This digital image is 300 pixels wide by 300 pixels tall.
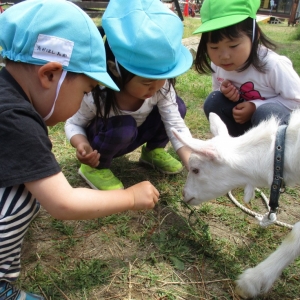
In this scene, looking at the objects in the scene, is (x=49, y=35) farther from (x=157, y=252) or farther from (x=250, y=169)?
(x=157, y=252)

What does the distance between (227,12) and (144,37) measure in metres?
0.92

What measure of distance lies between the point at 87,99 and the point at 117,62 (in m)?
0.58

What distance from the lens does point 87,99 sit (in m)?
2.59

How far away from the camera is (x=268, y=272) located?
1.85m

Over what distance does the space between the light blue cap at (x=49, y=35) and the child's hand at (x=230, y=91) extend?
1.67 m

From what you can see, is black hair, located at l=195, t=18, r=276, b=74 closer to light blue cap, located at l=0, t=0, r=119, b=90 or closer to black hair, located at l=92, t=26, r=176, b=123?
black hair, located at l=92, t=26, r=176, b=123

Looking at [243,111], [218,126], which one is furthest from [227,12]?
[218,126]

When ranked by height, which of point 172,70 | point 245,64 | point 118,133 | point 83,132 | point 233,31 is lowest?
point 83,132

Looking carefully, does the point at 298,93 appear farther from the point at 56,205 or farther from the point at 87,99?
the point at 56,205

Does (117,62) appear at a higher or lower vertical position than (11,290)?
higher

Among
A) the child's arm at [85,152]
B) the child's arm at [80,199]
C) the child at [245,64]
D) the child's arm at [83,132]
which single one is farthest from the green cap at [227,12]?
the child's arm at [80,199]

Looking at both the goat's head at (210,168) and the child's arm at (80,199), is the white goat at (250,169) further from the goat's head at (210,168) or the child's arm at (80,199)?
the child's arm at (80,199)

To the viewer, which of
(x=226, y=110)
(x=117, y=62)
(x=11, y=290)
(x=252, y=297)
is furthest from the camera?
(x=226, y=110)

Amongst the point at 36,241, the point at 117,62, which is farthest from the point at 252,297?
the point at 117,62
